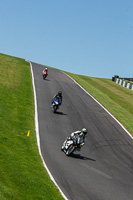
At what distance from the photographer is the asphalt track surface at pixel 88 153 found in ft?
44.3

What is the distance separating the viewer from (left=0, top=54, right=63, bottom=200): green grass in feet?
35.9

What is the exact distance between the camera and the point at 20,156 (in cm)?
1500

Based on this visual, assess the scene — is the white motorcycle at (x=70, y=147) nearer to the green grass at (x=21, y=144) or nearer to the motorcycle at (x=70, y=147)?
the motorcycle at (x=70, y=147)

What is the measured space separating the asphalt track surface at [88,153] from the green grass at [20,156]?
0.73 metres

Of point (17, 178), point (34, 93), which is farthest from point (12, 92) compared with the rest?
point (17, 178)

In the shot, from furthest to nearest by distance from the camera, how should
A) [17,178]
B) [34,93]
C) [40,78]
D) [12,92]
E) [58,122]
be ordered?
[40,78]
[34,93]
[12,92]
[58,122]
[17,178]

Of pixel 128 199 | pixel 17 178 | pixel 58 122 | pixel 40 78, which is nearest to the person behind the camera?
pixel 17 178

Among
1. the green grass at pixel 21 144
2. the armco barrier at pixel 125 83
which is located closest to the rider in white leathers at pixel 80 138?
the green grass at pixel 21 144

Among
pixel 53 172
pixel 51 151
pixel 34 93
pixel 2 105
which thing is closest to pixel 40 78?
pixel 34 93

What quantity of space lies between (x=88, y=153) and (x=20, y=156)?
5030 mm

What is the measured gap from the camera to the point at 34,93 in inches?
1278

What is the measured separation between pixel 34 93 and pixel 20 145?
15904 mm

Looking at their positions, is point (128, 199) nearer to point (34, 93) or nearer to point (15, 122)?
point (15, 122)

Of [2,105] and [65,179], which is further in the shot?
[2,105]
